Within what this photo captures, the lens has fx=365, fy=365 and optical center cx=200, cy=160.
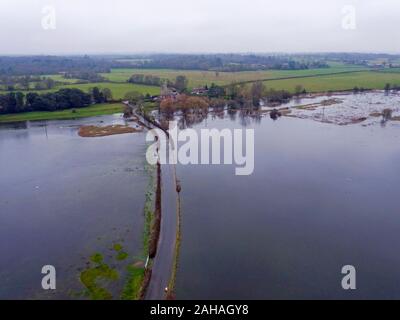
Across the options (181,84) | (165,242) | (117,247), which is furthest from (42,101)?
(165,242)

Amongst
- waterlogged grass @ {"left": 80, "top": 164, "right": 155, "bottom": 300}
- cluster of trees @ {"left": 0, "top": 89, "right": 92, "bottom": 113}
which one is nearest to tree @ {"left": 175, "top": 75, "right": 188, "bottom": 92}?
cluster of trees @ {"left": 0, "top": 89, "right": 92, "bottom": 113}

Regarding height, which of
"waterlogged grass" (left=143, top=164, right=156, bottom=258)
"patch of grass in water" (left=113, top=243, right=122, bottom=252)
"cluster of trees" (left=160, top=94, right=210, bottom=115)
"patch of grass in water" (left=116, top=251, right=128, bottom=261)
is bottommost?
"patch of grass in water" (left=116, top=251, right=128, bottom=261)

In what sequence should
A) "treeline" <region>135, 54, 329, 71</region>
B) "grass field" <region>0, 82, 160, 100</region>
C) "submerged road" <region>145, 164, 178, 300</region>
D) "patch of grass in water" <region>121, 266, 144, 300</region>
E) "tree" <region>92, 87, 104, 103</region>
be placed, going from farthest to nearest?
1. "treeline" <region>135, 54, 329, 71</region>
2. "grass field" <region>0, 82, 160, 100</region>
3. "tree" <region>92, 87, 104, 103</region>
4. "submerged road" <region>145, 164, 178, 300</region>
5. "patch of grass in water" <region>121, 266, 144, 300</region>

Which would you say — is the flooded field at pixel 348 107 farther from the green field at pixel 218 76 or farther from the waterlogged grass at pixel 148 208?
the waterlogged grass at pixel 148 208

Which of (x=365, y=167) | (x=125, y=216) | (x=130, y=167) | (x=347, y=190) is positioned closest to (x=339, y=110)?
(x=365, y=167)

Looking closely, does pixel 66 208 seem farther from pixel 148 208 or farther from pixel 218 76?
pixel 218 76

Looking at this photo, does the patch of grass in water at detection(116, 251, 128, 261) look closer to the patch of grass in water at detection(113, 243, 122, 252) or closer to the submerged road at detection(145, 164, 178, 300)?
the patch of grass in water at detection(113, 243, 122, 252)
